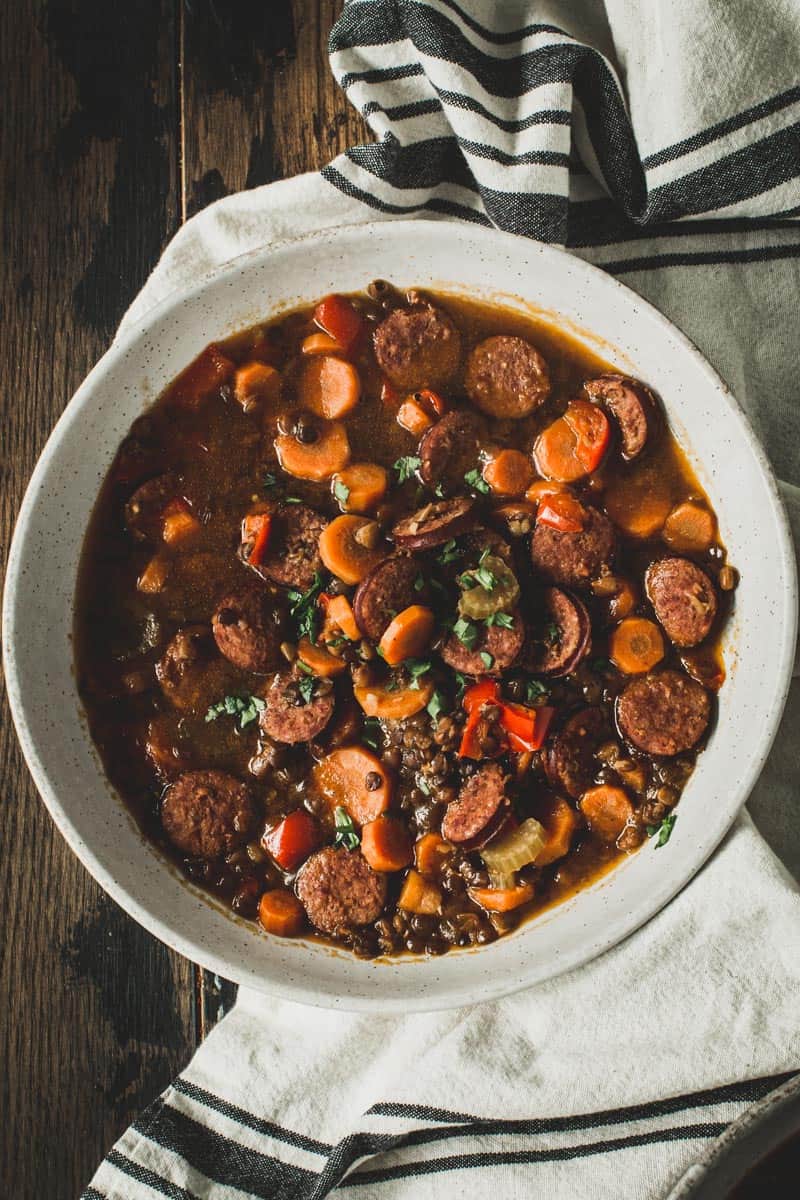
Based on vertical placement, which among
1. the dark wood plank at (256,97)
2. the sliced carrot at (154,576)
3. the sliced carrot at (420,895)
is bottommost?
the sliced carrot at (420,895)

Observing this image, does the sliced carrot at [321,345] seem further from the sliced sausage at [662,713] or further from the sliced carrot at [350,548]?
the sliced sausage at [662,713]

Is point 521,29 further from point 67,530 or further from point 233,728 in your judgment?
point 233,728

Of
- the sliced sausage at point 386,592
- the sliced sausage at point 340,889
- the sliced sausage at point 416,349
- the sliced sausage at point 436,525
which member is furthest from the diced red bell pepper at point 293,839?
the sliced sausage at point 416,349

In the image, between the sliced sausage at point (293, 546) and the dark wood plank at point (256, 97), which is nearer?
the sliced sausage at point (293, 546)

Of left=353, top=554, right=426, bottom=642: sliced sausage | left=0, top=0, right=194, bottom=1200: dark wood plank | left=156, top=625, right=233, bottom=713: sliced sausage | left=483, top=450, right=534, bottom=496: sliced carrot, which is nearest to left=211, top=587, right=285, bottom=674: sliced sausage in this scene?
left=156, top=625, right=233, bottom=713: sliced sausage

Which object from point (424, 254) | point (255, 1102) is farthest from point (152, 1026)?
point (424, 254)

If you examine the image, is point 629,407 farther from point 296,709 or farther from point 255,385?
point 296,709

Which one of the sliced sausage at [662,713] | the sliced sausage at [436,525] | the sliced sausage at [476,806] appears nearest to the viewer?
the sliced sausage at [436,525]

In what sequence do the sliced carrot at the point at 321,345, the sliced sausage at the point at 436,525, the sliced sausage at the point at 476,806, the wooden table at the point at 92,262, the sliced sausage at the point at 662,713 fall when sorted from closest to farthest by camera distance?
1. the sliced sausage at the point at 436,525
2. the sliced sausage at the point at 476,806
3. the sliced sausage at the point at 662,713
4. the sliced carrot at the point at 321,345
5. the wooden table at the point at 92,262
